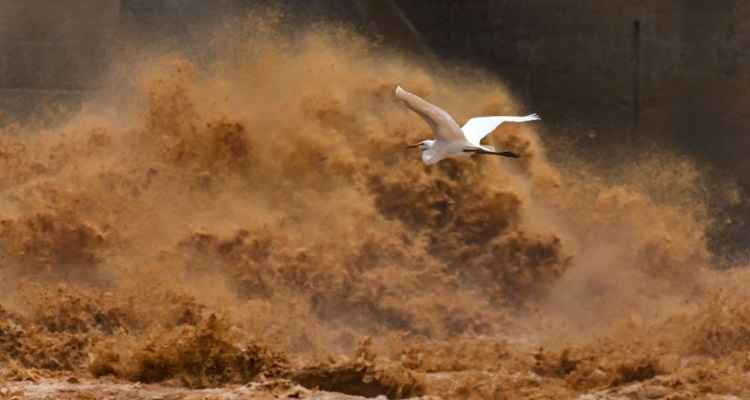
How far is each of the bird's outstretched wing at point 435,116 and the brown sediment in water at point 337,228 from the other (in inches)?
59.6

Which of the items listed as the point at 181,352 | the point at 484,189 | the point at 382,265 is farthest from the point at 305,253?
the point at 181,352

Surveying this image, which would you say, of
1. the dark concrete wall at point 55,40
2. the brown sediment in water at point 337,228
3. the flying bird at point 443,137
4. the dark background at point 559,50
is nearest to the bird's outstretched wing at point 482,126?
the flying bird at point 443,137

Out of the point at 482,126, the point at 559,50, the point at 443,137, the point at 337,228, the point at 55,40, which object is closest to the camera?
the point at 443,137

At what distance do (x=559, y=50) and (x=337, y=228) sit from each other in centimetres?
327

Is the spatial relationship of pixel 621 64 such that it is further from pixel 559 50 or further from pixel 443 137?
pixel 443 137

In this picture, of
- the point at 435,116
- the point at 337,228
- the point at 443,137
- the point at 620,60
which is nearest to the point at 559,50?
the point at 620,60

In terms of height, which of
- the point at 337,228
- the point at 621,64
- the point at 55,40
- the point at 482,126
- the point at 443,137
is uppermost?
the point at 621,64

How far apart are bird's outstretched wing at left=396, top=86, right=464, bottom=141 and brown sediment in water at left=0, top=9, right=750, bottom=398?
4.97ft

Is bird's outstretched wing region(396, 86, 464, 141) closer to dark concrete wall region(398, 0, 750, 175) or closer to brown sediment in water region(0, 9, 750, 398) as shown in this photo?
brown sediment in water region(0, 9, 750, 398)

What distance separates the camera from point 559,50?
17.1 metres

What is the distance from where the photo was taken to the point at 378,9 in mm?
17000

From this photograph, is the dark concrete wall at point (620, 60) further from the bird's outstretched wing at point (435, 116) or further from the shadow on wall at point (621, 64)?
the bird's outstretched wing at point (435, 116)

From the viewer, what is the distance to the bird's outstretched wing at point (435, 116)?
40.0ft

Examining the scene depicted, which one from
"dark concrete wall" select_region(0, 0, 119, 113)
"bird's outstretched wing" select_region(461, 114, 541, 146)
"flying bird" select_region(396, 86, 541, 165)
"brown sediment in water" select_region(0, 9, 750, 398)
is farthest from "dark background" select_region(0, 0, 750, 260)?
"flying bird" select_region(396, 86, 541, 165)
